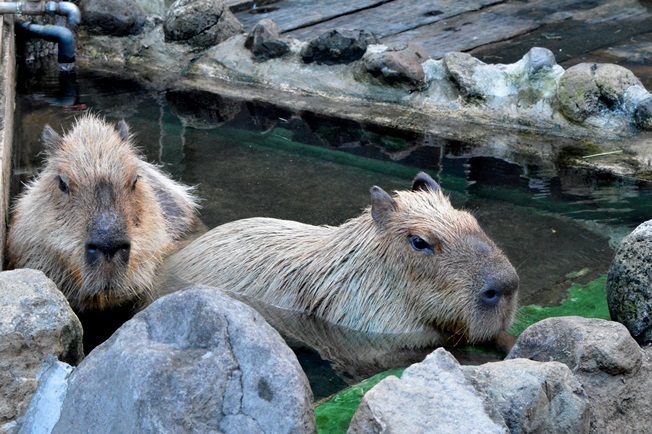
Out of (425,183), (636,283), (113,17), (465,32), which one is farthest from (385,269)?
(465,32)

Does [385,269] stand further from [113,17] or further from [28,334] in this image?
[113,17]

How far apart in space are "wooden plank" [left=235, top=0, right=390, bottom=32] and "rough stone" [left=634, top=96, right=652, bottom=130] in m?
4.09

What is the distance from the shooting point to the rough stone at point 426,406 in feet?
9.86

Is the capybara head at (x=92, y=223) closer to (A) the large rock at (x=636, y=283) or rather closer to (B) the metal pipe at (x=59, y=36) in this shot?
(A) the large rock at (x=636, y=283)

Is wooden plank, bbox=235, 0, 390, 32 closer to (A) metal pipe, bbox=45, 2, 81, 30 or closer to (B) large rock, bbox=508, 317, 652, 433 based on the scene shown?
(A) metal pipe, bbox=45, 2, 81, 30

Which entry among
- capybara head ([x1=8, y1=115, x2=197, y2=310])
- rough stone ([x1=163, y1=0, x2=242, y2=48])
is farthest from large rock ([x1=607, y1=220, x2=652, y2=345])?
rough stone ([x1=163, y1=0, x2=242, y2=48])

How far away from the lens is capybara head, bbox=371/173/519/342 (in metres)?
4.53

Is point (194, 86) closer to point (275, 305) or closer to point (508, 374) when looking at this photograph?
point (275, 305)

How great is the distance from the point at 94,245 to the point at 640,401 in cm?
248

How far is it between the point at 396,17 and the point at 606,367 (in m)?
7.21

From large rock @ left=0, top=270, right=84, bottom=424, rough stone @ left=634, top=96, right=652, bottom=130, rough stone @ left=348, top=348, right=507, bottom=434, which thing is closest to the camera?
rough stone @ left=348, top=348, right=507, bottom=434

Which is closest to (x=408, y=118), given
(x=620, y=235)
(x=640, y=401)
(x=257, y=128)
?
(x=257, y=128)

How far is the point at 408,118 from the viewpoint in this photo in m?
7.71

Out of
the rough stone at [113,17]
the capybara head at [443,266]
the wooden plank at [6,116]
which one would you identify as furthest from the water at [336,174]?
the rough stone at [113,17]
